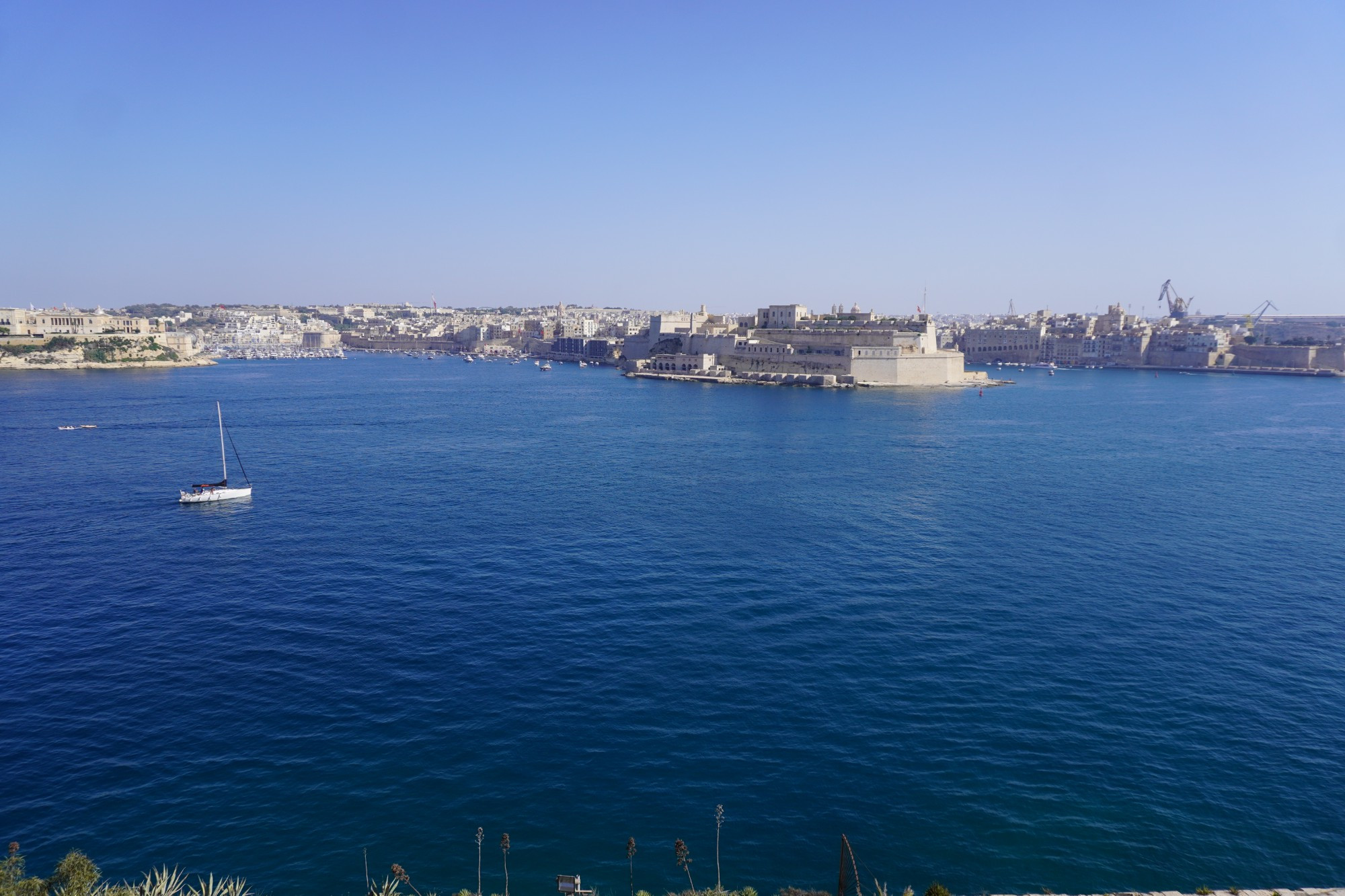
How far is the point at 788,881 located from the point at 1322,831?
7.72 metres

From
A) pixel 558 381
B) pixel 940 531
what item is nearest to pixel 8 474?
pixel 940 531

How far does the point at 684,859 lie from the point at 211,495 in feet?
88.2

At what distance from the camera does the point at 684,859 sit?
10.0 m

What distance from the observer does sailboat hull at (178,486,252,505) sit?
99.3 feet

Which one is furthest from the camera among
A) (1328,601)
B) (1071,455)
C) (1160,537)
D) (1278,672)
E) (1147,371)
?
(1147,371)

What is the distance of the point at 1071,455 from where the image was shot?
43281mm

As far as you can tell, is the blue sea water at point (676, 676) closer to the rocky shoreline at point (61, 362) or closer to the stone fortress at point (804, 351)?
the stone fortress at point (804, 351)

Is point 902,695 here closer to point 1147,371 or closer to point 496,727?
point 496,727

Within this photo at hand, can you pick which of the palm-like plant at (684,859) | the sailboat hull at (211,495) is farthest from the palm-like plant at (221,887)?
the sailboat hull at (211,495)

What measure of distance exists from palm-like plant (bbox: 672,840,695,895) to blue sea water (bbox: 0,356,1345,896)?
0.17m

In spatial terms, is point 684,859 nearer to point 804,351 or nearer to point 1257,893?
point 1257,893

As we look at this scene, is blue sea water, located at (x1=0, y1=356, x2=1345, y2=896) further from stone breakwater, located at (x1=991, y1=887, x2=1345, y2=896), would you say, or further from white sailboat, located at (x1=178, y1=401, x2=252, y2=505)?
stone breakwater, located at (x1=991, y1=887, x2=1345, y2=896)

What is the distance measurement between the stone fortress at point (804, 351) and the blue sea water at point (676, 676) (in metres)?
51.0

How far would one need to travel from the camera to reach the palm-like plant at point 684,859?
982 cm
